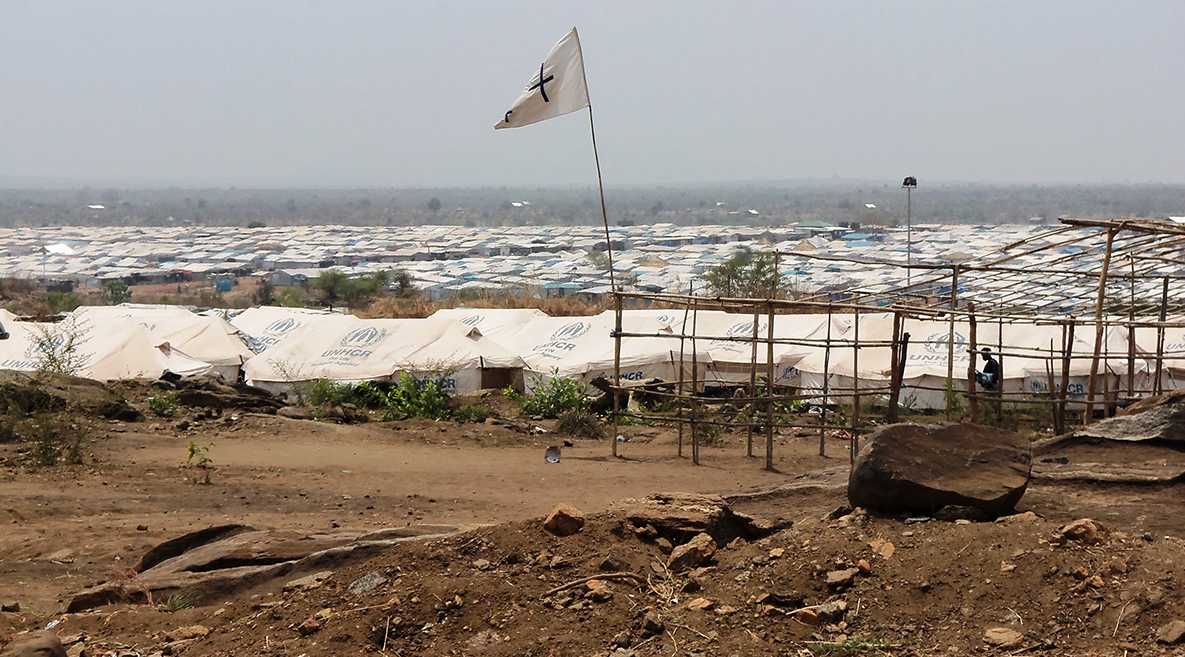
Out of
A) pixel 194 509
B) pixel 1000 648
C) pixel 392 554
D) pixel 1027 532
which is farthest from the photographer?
pixel 194 509

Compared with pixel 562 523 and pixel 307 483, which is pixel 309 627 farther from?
pixel 307 483

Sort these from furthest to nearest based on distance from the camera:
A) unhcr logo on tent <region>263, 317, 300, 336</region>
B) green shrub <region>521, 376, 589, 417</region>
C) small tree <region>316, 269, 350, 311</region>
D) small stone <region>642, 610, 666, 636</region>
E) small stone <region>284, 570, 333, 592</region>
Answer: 1. small tree <region>316, 269, 350, 311</region>
2. unhcr logo on tent <region>263, 317, 300, 336</region>
3. green shrub <region>521, 376, 589, 417</region>
4. small stone <region>284, 570, 333, 592</region>
5. small stone <region>642, 610, 666, 636</region>

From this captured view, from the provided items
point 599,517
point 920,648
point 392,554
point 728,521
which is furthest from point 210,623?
point 920,648

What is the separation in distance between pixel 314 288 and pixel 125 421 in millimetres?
26142

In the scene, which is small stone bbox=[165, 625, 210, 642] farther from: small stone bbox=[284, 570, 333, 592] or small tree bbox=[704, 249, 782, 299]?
small tree bbox=[704, 249, 782, 299]

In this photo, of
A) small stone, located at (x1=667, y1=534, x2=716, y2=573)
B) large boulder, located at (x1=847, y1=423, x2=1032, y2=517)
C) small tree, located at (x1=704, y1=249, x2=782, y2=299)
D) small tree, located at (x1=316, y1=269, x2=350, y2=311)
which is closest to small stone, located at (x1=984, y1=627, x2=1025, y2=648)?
large boulder, located at (x1=847, y1=423, x2=1032, y2=517)

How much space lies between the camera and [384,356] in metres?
18.1

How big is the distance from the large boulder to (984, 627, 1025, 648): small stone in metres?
1.15

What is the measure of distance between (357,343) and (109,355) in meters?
3.47

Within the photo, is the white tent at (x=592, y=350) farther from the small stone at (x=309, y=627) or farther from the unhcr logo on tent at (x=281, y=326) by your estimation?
the small stone at (x=309, y=627)

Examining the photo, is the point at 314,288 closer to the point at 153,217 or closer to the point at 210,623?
the point at 210,623

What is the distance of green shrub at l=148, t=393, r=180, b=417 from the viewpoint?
14.7m

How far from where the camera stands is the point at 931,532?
5457 millimetres

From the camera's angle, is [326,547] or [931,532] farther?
[326,547]
